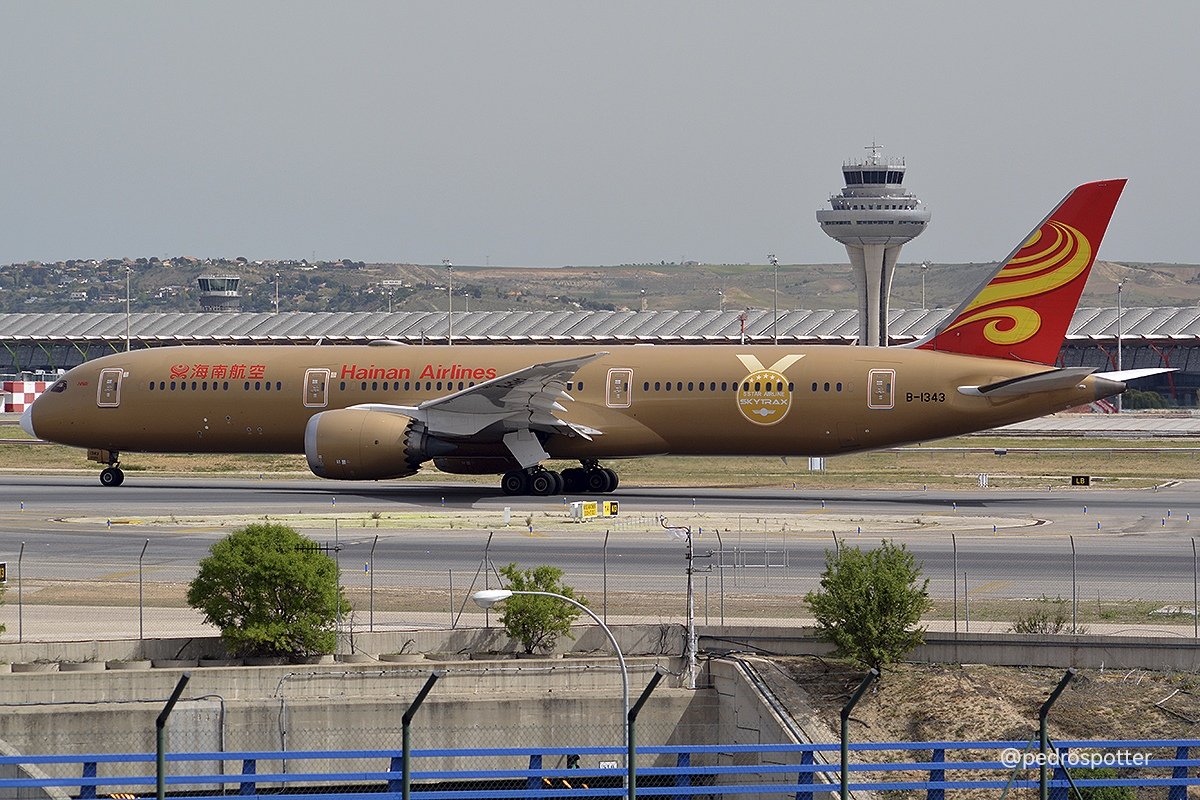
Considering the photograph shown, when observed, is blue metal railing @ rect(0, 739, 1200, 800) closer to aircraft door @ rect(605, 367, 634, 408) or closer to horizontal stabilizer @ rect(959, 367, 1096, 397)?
horizontal stabilizer @ rect(959, 367, 1096, 397)

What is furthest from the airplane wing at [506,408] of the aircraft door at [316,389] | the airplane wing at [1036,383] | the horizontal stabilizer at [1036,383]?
the horizontal stabilizer at [1036,383]

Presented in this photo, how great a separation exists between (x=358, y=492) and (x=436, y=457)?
3737 mm

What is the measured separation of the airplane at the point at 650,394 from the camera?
1618 inches

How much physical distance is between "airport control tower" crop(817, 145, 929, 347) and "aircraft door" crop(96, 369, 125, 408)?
3275 inches

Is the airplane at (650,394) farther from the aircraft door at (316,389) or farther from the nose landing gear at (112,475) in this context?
the nose landing gear at (112,475)

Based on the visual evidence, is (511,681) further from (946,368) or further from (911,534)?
(946,368)

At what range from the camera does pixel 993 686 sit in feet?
69.2

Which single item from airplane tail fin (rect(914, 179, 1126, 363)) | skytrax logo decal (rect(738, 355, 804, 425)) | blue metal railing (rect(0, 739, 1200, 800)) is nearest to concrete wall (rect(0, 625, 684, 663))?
Result: blue metal railing (rect(0, 739, 1200, 800))

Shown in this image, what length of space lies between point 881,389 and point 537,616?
20.0 metres

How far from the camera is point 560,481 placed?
44.2 metres

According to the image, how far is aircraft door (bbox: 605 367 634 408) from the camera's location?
43469 millimetres

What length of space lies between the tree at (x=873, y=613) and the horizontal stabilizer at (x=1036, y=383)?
18907 mm

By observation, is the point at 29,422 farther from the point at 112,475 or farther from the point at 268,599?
the point at 268,599

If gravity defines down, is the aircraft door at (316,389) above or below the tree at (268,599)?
above
